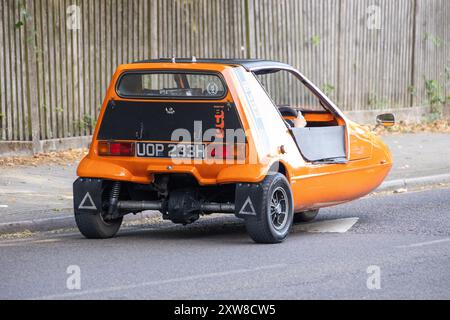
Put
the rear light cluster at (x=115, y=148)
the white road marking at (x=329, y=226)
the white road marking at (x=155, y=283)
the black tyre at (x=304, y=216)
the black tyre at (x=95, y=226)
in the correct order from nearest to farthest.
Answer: the white road marking at (x=155, y=283) → the rear light cluster at (x=115, y=148) → the black tyre at (x=95, y=226) → the white road marking at (x=329, y=226) → the black tyre at (x=304, y=216)

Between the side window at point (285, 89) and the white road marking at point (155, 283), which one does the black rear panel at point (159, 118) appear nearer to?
the white road marking at point (155, 283)

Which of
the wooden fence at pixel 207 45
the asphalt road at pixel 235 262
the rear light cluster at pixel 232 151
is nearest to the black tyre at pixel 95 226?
the asphalt road at pixel 235 262

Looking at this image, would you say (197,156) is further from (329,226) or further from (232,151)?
(329,226)

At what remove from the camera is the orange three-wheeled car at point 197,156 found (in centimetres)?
975

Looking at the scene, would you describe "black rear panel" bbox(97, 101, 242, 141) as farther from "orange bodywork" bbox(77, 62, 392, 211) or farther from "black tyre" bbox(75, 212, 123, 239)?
"black tyre" bbox(75, 212, 123, 239)

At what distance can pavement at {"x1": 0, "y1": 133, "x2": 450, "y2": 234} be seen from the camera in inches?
439

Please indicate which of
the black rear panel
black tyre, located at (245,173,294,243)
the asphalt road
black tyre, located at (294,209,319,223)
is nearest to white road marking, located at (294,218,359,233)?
the asphalt road

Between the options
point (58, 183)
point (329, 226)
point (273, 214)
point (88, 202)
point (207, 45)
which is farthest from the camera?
point (207, 45)

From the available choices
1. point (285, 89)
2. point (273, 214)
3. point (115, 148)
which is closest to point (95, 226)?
point (115, 148)

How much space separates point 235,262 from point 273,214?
3.42ft

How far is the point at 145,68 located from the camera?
33.3ft

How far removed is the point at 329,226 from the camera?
11328 millimetres

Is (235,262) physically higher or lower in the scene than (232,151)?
lower

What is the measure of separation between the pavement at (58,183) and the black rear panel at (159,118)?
1.39m
